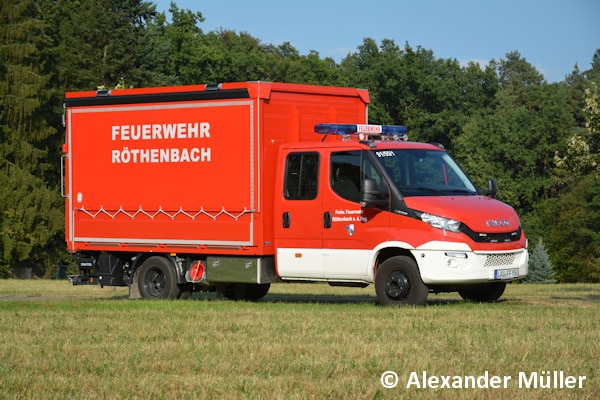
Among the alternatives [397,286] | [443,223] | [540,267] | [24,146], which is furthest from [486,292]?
[24,146]

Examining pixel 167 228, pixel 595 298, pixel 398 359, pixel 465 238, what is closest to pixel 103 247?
pixel 167 228

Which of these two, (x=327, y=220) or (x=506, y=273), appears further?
(x=327, y=220)

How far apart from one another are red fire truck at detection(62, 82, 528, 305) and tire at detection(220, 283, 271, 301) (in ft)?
0.08

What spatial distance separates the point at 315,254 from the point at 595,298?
5.83m

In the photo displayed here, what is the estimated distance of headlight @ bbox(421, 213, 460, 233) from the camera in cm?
1834

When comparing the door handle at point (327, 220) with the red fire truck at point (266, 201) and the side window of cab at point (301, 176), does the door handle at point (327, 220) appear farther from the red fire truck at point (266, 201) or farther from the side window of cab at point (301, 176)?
the side window of cab at point (301, 176)

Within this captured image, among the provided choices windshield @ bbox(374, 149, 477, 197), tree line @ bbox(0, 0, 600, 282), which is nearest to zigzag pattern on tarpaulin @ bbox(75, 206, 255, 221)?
windshield @ bbox(374, 149, 477, 197)

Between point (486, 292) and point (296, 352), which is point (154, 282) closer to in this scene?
point (486, 292)

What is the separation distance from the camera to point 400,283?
61.9 feet

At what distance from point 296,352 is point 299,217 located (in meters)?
7.42

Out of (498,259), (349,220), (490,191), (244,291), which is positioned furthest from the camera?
(244,291)

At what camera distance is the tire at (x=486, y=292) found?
20200 millimetres

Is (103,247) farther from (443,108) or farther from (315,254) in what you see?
(443,108)

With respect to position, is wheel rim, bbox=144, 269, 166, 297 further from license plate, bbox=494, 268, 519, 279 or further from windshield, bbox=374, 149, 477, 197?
license plate, bbox=494, 268, 519, 279
